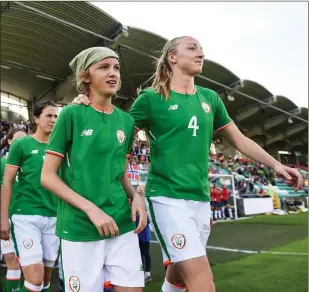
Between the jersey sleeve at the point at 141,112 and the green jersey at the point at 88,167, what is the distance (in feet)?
1.95

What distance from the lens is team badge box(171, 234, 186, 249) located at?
2672 mm

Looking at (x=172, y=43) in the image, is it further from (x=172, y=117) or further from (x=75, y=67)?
(x=75, y=67)

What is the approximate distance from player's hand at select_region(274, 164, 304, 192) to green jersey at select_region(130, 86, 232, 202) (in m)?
0.51

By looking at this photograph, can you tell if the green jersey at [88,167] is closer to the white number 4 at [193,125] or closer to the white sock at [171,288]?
the white number 4 at [193,125]

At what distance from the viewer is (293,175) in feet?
9.24

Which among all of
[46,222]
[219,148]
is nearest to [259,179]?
[219,148]

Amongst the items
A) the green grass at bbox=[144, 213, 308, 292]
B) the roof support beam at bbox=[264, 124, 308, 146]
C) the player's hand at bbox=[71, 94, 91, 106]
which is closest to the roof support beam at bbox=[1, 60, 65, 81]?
the green grass at bbox=[144, 213, 308, 292]

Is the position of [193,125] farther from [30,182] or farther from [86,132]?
[30,182]

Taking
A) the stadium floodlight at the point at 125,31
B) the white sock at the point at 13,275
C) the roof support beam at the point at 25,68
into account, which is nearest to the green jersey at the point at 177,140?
the white sock at the point at 13,275

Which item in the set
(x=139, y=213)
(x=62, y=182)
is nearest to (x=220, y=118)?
(x=139, y=213)

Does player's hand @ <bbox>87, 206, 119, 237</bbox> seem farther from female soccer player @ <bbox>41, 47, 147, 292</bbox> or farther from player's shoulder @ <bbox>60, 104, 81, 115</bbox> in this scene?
player's shoulder @ <bbox>60, 104, 81, 115</bbox>

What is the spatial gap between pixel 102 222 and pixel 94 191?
0.23m

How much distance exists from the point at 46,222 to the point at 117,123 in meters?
1.99

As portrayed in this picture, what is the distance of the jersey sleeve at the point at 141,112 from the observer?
2973mm
